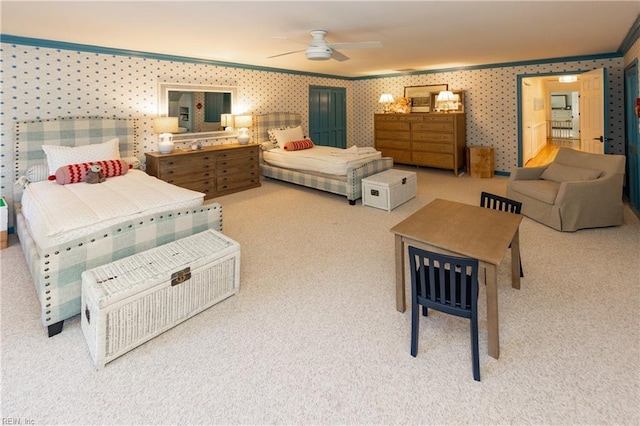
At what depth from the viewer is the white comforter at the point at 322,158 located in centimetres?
546

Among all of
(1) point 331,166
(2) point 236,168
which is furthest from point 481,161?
(2) point 236,168

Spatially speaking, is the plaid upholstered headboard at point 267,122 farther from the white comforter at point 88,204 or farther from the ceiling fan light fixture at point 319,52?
the white comforter at point 88,204

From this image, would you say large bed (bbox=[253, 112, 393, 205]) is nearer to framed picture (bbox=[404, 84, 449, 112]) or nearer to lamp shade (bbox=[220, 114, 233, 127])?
lamp shade (bbox=[220, 114, 233, 127])

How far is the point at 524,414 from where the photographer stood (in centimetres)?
162

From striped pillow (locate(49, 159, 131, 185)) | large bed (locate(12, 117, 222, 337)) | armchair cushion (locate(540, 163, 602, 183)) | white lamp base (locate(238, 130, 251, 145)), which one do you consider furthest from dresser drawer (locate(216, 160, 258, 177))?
armchair cushion (locate(540, 163, 602, 183))

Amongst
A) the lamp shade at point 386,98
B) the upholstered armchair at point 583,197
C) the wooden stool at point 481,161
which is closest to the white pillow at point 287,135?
the lamp shade at point 386,98

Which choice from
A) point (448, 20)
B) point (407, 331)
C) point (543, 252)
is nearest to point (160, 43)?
point (448, 20)

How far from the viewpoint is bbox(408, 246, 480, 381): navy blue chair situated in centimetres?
179

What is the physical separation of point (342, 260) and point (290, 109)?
5180 millimetres

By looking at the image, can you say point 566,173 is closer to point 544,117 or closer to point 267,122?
point 267,122

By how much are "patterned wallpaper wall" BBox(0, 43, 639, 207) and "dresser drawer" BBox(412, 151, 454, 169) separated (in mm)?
856

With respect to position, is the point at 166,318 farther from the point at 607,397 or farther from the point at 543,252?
the point at 543,252

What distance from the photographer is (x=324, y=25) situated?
3.64 m

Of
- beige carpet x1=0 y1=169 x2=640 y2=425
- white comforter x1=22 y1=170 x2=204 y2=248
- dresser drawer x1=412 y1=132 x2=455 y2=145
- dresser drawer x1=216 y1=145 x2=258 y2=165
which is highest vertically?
dresser drawer x1=412 y1=132 x2=455 y2=145
